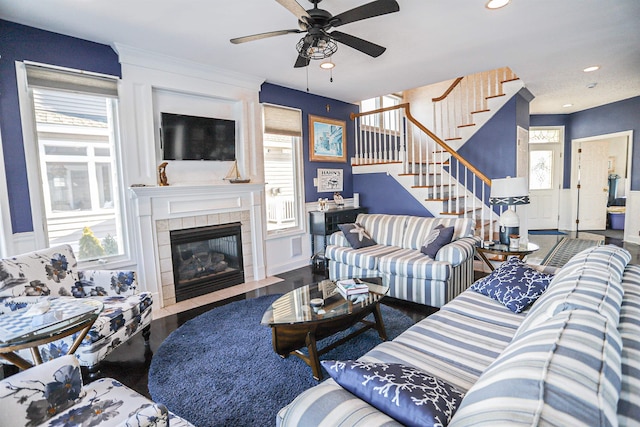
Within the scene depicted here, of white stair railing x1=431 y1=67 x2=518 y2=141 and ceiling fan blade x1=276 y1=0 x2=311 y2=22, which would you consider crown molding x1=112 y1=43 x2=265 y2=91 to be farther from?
white stair railing x1=431 y1=67 x2=518 y2=141

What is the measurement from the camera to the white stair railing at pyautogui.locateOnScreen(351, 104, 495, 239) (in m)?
4.70

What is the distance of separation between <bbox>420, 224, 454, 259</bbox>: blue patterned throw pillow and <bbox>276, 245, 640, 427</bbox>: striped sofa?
182cm

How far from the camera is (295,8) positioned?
6.81ft

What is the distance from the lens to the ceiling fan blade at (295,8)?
1968mm

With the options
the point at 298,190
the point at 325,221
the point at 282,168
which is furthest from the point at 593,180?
the point at 282,168

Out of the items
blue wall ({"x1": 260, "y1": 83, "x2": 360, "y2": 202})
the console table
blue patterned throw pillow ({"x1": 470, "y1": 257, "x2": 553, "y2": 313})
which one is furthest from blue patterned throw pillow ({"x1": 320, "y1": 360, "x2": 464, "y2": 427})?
blue wall ({"x1": 260, "y1": 83, "x2": 360, "y2": 202})

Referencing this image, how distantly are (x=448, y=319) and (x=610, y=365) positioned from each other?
124 cm

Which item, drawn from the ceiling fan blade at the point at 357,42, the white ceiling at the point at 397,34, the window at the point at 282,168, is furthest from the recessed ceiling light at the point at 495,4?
the window at the point at 282,168

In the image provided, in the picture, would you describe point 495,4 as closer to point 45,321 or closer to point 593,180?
point 45,321

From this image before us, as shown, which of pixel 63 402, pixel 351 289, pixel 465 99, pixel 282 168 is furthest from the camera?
pixel 465 99

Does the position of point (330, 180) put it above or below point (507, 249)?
above

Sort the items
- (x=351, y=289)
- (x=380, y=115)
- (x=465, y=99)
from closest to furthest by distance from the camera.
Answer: (x=351, y=289), (x=465, y=99), (x=380, y=115)

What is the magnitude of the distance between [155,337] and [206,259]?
1351 millimetres

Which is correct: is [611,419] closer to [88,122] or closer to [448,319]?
[448,319]
